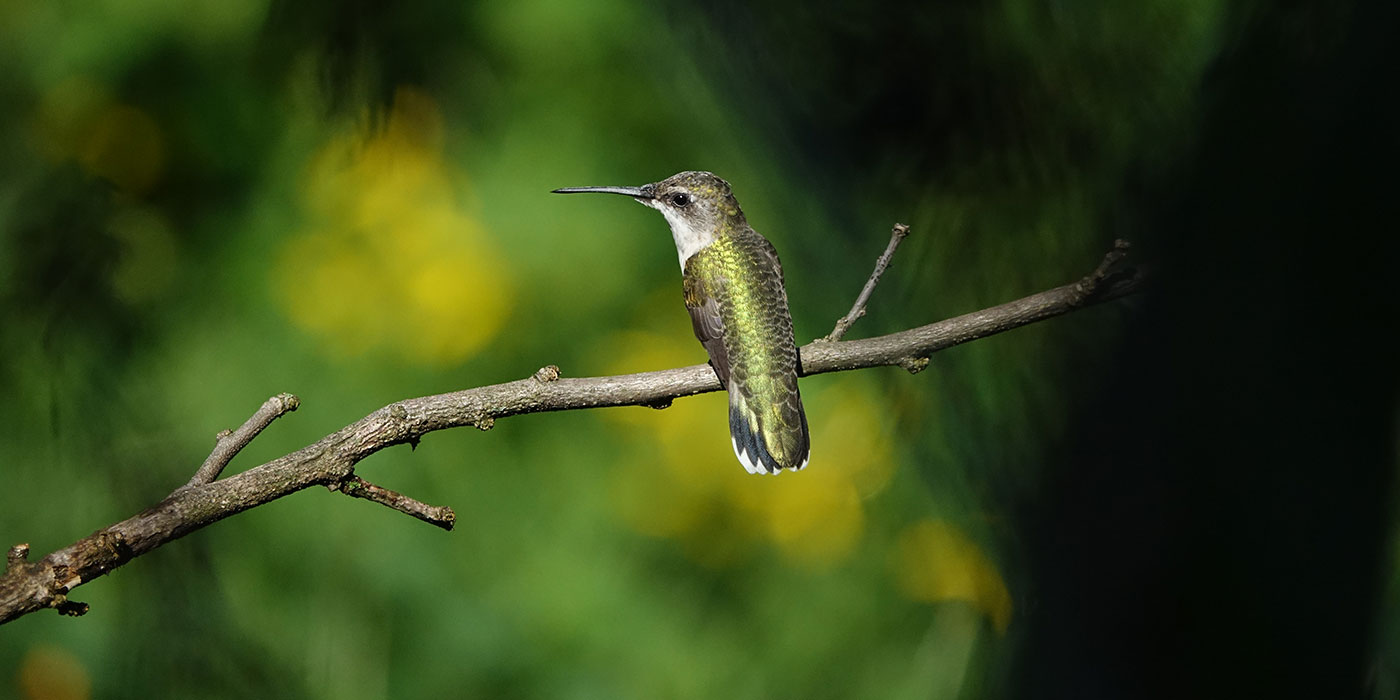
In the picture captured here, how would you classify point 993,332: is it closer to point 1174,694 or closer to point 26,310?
point 1174,694

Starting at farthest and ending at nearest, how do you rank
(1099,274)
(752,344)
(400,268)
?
(400,268) → (752,344) → (1099,274)

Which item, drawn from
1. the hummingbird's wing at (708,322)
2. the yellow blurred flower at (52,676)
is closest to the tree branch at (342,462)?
the hummingbird's wing at (708,322)

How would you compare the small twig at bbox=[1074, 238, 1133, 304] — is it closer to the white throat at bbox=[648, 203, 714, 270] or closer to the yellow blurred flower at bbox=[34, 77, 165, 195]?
the white throat at bbox=[648, 203, 714, 270]

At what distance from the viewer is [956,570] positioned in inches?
28.8

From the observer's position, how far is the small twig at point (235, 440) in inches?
41.7

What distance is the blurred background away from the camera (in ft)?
1.16

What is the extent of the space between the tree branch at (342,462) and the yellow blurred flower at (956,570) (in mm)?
106

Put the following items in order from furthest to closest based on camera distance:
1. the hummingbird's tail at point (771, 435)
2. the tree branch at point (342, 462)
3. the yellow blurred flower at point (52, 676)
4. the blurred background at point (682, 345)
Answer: the yellow blurred flower at point (52, 676) → the hummingbird's tail at point (771, 435) → the tree branch at point (342, 462) → the blurred background at point (682, 345)

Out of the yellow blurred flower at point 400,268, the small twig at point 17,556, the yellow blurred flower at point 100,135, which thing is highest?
the yellow blurred flower at point 100,135

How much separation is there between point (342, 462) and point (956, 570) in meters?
0.64

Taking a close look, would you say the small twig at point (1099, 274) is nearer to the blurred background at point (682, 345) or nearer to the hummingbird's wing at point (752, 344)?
the blurred background at point (682, 345)

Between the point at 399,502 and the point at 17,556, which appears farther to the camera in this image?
the point at 399,502

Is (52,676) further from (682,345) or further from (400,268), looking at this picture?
(682,345)

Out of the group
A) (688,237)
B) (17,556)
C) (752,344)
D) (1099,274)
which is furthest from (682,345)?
(1099,274)
